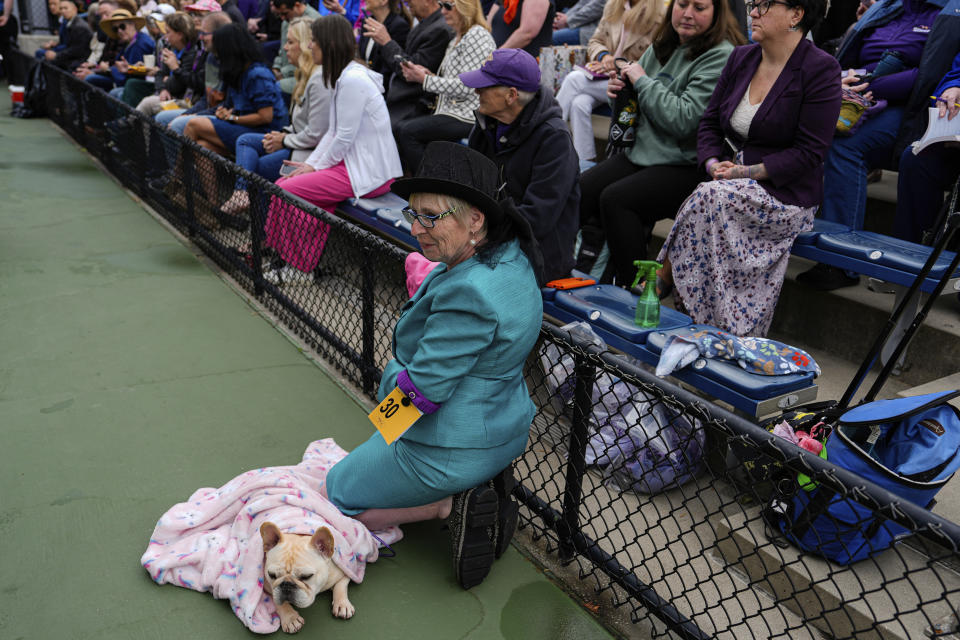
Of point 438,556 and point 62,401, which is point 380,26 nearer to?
point 62,401

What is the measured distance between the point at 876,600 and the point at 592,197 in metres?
2.56

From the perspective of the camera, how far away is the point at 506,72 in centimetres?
333

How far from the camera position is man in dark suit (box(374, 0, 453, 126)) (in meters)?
5.50

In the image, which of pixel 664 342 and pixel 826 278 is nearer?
pixel 664 342

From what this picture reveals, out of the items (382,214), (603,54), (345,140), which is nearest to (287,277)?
(382,214)

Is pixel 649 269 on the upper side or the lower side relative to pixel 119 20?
upper

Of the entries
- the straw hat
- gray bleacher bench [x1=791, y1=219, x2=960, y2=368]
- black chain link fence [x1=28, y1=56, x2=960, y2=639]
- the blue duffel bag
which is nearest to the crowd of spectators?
gray bleacher bench [x1=791, y1=219, x2=960, y2=368]

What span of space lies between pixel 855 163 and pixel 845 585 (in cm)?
250

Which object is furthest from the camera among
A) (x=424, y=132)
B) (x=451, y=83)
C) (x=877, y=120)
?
(x=424, y=132)

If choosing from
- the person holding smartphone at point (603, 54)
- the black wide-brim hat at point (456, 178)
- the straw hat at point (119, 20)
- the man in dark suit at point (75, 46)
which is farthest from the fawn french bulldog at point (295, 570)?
the man in dark suit at point (75, 46)

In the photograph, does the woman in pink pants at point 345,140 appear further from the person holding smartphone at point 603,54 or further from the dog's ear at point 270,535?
the dog's ear at point 270,535

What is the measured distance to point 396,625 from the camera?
7.60 ft

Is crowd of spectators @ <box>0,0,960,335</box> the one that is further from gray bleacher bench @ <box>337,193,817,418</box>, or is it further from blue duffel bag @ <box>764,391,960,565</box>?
blue duffel bag @ <box>764,391,960,565</box>

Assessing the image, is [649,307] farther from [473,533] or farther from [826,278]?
[473,533]
